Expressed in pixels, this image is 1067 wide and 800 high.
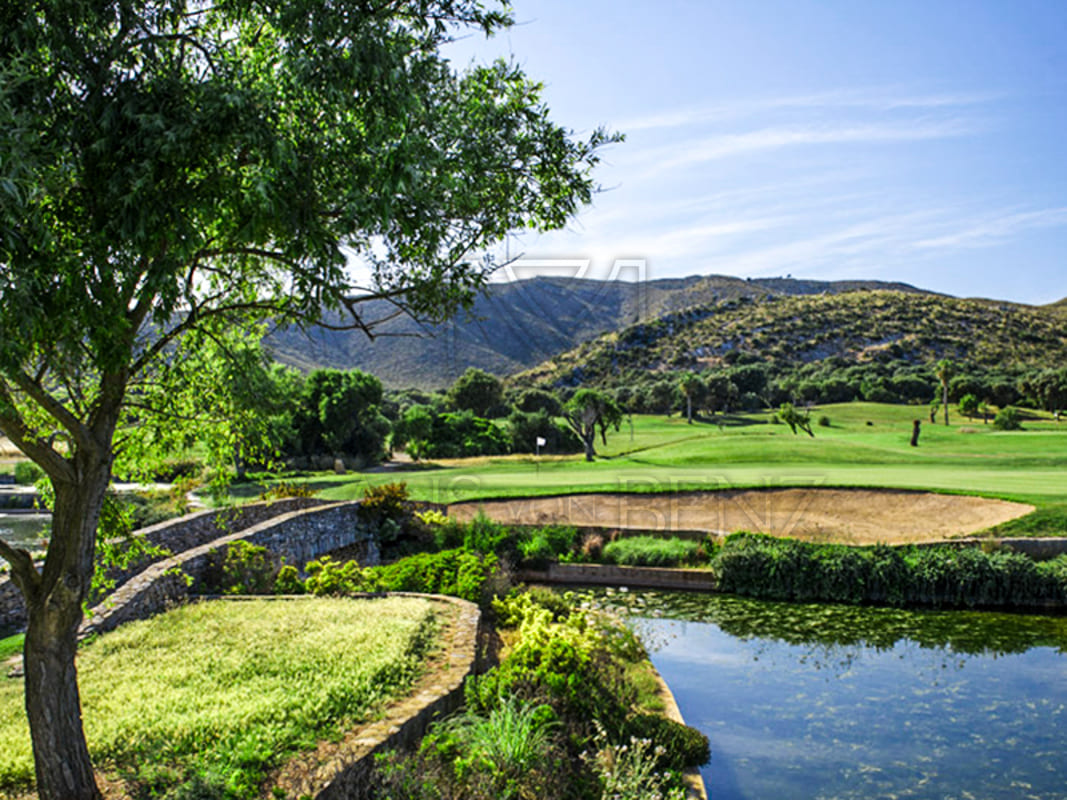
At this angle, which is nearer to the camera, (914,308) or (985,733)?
→ (985,733)

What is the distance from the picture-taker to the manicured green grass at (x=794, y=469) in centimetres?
2153

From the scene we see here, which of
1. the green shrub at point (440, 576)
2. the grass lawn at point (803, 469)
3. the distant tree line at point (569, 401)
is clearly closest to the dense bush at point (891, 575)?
the grass lawn at point (803, 469)

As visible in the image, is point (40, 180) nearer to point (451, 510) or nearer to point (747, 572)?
point (747, 572)

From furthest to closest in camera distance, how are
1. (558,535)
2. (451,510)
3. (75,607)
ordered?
(451,510) < (558,535) < (75,607)

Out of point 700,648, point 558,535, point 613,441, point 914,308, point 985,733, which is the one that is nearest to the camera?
point 985,733

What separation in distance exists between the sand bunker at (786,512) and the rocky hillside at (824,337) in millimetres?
46042

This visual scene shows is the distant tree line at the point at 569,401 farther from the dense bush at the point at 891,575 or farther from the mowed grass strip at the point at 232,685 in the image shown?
the mowed grass strip at the point at 232,685

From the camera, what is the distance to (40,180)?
12.6 ft

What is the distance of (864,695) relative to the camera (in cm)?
1041

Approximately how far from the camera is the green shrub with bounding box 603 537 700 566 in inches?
675

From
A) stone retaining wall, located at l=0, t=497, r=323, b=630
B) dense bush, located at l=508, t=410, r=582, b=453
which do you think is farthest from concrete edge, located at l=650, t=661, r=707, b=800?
dense bush, located at l=508, t=410, r=582, b=453

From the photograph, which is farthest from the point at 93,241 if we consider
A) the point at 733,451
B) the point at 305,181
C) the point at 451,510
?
the point at 733,451

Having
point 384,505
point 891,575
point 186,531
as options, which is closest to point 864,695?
point 891,575

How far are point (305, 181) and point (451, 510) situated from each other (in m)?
16.6
